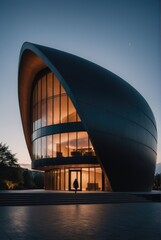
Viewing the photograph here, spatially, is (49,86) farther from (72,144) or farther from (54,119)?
(72,144)

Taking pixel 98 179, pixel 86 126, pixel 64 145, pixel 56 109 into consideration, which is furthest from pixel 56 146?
pixel 86 126

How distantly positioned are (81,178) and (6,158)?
998cm

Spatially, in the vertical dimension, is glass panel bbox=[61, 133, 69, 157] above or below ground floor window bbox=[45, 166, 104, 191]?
above

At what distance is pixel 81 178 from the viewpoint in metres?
33.3

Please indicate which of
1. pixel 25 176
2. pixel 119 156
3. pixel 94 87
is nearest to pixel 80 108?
pixel 94 87

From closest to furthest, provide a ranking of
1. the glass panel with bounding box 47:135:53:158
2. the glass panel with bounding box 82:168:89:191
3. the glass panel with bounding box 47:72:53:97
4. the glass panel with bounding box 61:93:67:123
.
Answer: the glass panel with bounding box 82:168:89:191 → the glass panel with bounding box 61:93:67:123 → the glass panel with bounding box 47:135:53:158 → the glass panel with bounding box 47:72:53:97

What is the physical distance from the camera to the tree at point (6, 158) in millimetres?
37094

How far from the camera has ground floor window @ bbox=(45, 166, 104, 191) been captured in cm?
3266

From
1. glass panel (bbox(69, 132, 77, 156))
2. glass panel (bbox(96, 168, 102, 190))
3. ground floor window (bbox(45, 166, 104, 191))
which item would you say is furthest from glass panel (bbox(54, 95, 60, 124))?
glass panel (bbox(96, 168, 102, 190))

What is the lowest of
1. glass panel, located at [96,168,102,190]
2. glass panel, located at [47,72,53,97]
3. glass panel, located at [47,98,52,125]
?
glass panel, located at [96,168,102,190]

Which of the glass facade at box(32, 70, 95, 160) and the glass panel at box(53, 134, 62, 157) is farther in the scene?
the glass panel at box(53, 134, 62, 157)

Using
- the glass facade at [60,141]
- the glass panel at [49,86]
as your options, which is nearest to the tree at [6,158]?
the glass facade at [60,141]

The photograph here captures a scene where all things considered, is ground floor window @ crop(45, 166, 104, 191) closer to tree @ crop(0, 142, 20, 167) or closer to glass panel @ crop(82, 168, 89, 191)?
glass panel @ crop(82, 168, 89, 191)

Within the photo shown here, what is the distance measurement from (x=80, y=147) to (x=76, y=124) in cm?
241
